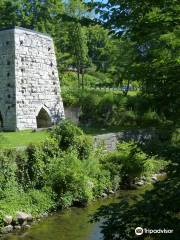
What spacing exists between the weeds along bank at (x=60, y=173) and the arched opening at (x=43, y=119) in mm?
6908

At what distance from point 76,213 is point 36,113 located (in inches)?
421

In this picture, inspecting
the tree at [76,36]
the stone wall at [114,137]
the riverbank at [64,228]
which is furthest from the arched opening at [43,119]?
the tree at [76,36]

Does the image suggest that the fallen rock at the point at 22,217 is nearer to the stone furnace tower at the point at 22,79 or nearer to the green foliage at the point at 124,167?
the green foliage at the point at 124,167

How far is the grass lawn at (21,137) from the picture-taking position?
61.0 feet

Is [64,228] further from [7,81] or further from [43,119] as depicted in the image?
[43,119]

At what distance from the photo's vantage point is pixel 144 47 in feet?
18.8

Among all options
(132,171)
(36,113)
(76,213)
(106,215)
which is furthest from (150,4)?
(36,113)

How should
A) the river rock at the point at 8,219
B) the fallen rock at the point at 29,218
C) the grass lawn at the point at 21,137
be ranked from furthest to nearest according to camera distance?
the grass lawn at the point at 21,137 < the fallen rock at the point at 29,218 < the river rock at the point at 8,219

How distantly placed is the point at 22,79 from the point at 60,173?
30.7ft

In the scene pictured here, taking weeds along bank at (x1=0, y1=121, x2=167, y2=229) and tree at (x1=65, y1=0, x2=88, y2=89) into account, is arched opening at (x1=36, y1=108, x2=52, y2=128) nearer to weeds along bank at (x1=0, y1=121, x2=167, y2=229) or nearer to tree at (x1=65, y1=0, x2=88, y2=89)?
weeds along bank at (x1=0, y1=121, x2=167, y2=229)

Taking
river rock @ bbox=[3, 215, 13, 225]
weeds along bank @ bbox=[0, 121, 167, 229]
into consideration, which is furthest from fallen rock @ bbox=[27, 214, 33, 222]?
river rock @ bbox=[3, 215, 13, 225]

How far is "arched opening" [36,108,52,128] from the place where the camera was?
25719 mm

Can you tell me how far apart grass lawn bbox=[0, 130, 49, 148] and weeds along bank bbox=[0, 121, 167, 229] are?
1.92m

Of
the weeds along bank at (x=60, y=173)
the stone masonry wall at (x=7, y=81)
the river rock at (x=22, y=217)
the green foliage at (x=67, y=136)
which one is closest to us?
the river rock at (x=22, y=217)
